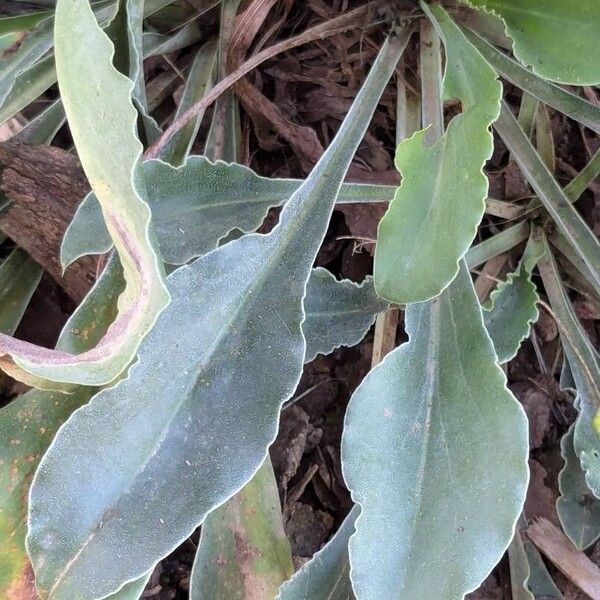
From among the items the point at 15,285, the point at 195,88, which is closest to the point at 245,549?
the point at 15,285

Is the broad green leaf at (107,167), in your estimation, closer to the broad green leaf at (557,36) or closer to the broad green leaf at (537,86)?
the broad green leaf at (557,36)

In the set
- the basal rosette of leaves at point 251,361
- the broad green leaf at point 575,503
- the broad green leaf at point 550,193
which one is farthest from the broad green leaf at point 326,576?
the broad green leaf at point 550,193

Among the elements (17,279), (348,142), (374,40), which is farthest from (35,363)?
(374,40)

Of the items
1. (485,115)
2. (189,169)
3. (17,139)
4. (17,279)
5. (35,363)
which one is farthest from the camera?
(17,279)

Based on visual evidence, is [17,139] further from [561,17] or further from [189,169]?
[561,17]

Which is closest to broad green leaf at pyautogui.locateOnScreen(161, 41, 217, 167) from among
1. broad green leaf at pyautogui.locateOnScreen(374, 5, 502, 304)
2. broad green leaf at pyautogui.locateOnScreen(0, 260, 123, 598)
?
broad green leaf at pyautogui.locateOnScreen(0, 260, 123, 598)

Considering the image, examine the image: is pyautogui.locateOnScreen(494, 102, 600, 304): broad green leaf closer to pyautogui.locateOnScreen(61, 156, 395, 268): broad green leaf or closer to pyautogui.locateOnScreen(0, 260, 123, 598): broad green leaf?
pyautogui.locateOnScreen(61, 156, 395, 268): broad green leaf
